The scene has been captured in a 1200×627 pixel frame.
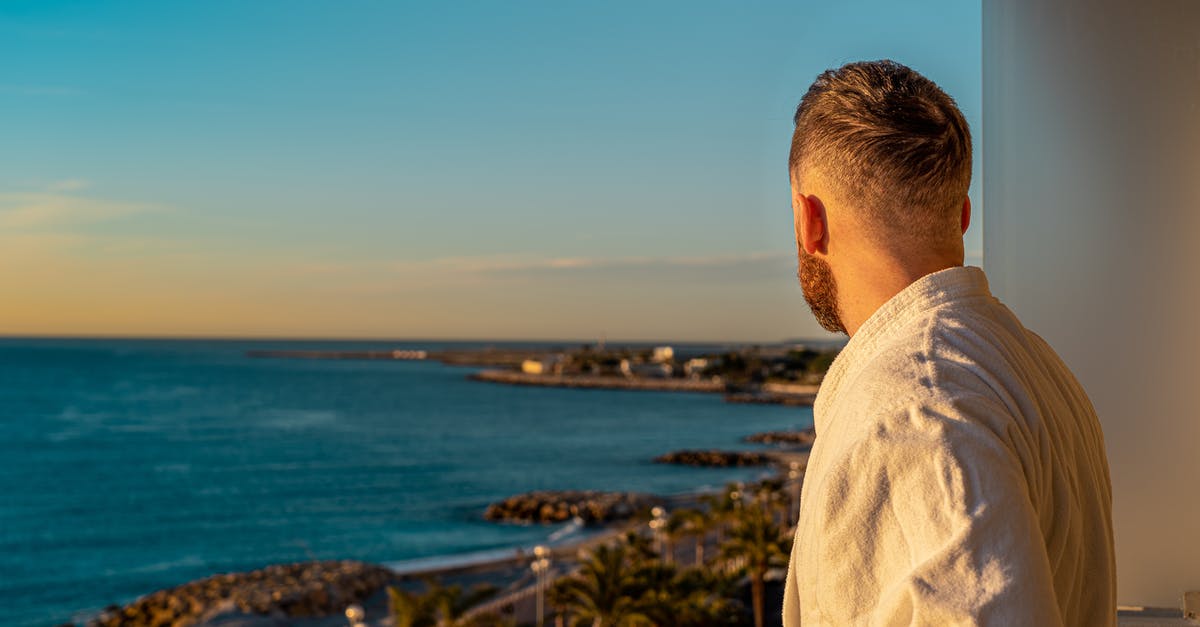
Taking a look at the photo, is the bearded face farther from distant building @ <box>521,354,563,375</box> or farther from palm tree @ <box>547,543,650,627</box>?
distant building @ <box>521,354,563,375</box>

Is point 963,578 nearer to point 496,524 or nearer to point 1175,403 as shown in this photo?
point 1175,403

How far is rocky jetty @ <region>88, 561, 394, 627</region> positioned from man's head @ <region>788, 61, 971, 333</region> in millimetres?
27860

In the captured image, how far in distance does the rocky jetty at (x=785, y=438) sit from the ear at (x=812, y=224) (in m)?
62.2

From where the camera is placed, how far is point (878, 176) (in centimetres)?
87

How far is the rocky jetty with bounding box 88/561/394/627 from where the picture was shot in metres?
26.6

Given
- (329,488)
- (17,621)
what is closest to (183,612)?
(17,621)

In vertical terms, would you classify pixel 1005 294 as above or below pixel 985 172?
below

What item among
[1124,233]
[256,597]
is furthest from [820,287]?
[256,597]

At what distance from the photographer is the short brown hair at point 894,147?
0.86 meters

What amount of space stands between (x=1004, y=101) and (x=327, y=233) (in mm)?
83791

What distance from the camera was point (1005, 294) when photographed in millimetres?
2465

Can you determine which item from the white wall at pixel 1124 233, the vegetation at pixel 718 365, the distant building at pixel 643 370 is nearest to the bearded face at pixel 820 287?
the white wall at pixel 1124 233

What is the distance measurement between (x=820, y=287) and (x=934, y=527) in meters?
0.28

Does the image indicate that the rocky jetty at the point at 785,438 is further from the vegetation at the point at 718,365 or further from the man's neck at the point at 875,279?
the man's neck at the point at 875,279
